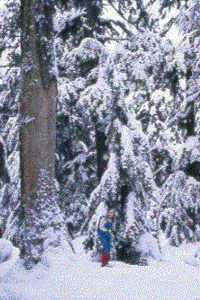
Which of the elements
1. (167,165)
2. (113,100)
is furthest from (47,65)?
(167,165)

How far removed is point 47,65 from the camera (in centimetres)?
833

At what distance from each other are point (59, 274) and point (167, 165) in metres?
10.4

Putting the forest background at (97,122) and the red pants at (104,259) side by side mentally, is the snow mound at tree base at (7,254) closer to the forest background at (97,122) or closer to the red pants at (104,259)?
the forest background at (97,122)

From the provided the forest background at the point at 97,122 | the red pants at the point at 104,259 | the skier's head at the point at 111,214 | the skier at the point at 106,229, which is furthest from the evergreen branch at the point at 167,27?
the red pants at the point at 104,259

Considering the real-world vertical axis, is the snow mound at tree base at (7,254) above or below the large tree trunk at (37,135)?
below

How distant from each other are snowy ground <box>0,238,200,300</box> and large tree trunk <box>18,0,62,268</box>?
44 cm

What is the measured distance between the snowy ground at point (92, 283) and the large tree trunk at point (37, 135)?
439 millimetres

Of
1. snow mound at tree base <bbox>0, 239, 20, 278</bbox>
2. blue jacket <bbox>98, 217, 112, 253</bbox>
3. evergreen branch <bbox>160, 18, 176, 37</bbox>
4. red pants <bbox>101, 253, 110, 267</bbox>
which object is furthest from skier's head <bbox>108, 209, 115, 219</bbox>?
evergreen branch <bbox>160, 18, 176, 37</bbox>

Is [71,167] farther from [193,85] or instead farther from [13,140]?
[193,85]

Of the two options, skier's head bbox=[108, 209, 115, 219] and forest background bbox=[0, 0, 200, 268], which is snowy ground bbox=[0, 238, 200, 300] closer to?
forest background bbox=[0, 0, 200, 268]

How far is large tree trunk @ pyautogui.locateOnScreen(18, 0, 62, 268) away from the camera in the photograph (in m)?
8.07

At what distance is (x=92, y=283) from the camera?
7.02m

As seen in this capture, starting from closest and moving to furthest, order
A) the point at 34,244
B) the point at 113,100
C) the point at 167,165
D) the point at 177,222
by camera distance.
Answer: the point at 34,244, the point at 113,100, the point at 177,222, the point at 167,165

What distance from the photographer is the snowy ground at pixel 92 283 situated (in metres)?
6.44
